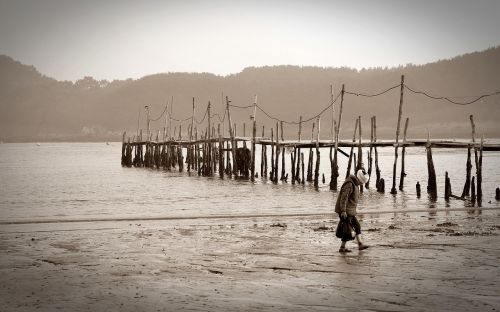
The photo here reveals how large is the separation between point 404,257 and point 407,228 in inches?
Result: 138

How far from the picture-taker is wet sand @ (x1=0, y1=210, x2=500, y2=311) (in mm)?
6664

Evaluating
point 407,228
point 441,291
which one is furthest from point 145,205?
point 441,291

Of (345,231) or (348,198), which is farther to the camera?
(348,198)

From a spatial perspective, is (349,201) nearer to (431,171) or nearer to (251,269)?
(251,269)

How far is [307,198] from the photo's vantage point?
2192 cm

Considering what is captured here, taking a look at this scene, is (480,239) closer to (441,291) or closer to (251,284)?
(441,291)

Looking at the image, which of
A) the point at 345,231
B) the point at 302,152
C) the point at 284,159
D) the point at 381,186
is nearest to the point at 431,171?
the point at 381,186

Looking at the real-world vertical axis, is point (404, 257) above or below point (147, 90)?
below

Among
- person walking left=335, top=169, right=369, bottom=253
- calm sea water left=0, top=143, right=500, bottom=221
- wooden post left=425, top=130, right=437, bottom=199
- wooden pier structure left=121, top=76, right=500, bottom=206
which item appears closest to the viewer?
person walking left=335, top=169, right=369, bottom=253

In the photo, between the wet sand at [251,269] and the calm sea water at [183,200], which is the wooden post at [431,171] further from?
the wet sand at [251,269]

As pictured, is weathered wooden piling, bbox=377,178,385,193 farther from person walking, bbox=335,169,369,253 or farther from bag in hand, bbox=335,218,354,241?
bag in hand, bbox=335,218,354,241

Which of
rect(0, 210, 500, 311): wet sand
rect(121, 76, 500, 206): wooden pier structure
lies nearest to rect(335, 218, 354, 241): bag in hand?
rect(0, 210, 500, 311): wet sand

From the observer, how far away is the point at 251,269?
834cm

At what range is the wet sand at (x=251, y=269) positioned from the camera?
262 inches
